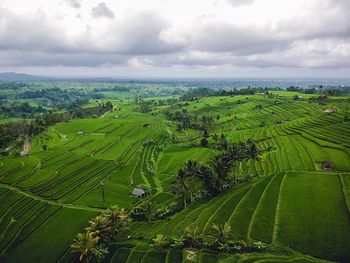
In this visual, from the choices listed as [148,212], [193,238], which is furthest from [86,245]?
[148,212]

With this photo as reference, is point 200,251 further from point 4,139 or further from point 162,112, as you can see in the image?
point 162,112

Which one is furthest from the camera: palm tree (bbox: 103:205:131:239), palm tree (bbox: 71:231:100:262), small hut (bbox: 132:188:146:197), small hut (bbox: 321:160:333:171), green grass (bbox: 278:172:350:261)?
small hut (bbox: 132:188:146:197)

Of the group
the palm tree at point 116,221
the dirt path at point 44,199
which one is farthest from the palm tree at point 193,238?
the dirt path at point 44,199

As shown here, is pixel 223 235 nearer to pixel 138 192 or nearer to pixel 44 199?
pixel 138 192

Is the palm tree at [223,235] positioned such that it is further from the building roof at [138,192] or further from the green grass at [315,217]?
the building roof at [138,192]

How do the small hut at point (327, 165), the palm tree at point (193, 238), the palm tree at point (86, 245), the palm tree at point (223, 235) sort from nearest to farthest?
the palm tree at point (223, 235) → the palm tree at point (86, 245) → the palm tree at point (193, 238) → the small hut at point (327, 165)

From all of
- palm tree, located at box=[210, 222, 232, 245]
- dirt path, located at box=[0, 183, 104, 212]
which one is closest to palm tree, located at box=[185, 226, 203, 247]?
palm tree, located at box=[210, 222, 232, 245]

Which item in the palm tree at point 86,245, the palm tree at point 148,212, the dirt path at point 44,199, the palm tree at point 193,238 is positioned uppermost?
the palm tree at point 193,238

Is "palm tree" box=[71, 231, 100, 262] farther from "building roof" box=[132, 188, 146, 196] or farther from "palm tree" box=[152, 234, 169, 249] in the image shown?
"building roof" box=[132, 188, 146, 196]

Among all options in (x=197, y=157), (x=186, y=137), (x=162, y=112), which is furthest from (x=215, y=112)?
(x=197, y=157)
